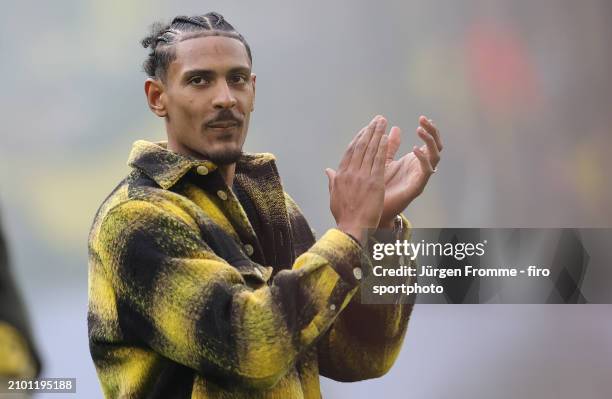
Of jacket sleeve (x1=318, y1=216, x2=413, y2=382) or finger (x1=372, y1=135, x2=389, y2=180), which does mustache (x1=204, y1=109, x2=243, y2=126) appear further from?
jacket sleeve (x1=318, y1=216, x2=413, y2=382)

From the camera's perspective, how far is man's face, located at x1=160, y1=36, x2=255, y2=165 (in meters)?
1.78

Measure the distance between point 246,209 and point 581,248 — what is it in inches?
39.2

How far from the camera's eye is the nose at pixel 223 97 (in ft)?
5.82

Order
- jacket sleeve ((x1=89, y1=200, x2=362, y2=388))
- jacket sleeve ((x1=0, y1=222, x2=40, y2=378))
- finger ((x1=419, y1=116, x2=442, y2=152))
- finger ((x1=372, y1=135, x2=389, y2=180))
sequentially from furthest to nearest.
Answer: jacket sleeve ((x1=0, y1=222, x2=40, y2=378))
finger ((x1=419, y1=116, x2=442, y2=152))
finger ((x1=372, y1=135, x2=389, y2=180))
jacket sleeve ((x1=89, y1=200, x2=362, y2=388))

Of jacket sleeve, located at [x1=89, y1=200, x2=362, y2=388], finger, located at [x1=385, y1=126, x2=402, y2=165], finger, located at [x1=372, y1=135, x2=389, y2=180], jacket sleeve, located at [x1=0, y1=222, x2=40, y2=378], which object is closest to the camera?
jacket sleeve, located at [x1=89, y1=200, x2=362, y2=388]

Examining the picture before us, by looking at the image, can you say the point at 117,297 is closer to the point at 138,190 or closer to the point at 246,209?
the point at 138,190

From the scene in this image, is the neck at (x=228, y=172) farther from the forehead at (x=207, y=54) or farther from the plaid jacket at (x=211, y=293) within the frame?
the forehead at (x=207, y=54)

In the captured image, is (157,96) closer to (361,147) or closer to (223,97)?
(223,97)

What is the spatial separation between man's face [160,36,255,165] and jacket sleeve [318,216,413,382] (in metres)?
0.37

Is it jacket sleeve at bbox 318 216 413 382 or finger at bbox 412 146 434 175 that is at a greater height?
finger at bbox 412 146 434 175

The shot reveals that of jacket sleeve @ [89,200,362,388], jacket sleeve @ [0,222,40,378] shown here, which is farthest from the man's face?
jacket sleeve @ [0,222,40,378]

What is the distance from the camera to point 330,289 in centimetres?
164

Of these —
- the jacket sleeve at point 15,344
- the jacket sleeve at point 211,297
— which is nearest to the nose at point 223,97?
the jacket sleeve at point 211,297

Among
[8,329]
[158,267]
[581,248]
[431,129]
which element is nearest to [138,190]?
[158,267]
